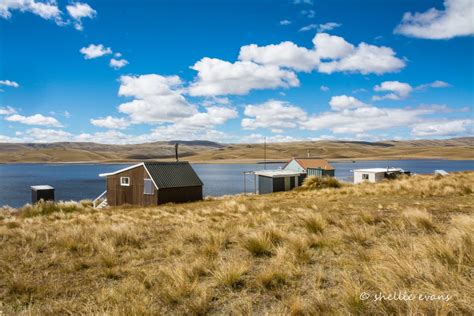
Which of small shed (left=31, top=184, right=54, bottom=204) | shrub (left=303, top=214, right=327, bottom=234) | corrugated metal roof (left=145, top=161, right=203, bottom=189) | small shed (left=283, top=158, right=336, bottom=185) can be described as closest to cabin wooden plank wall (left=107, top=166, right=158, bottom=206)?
corrugated metal roof (left=145, top=161, right=203, bottom=189)

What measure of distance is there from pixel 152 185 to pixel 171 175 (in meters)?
2.99

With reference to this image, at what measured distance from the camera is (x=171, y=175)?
38656 millimetres

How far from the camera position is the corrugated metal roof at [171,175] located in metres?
37.0

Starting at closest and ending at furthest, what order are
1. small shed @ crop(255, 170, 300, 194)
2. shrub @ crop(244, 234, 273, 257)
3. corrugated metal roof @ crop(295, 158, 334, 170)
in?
shrub @ crop(244, 234, 273, 257), small shed @ crop(255, 170, 300, 194), corrugated metal roof @ crop(295, 158, 334, 170)

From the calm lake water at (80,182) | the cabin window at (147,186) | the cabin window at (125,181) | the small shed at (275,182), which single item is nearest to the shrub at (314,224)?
the cabin window at (147,186)

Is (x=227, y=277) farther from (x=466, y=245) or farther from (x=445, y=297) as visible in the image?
(x=466, y=245)

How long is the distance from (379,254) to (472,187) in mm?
15223

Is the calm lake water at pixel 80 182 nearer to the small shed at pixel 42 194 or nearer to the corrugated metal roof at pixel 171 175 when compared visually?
the small shed at pixel 42 194

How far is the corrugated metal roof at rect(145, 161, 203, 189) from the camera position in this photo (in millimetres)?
37031

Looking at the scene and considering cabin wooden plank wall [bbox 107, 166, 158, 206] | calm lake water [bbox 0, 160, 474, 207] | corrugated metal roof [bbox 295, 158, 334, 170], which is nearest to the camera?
cabin wooden plank wall [bbox 107, 166, 158, 206]

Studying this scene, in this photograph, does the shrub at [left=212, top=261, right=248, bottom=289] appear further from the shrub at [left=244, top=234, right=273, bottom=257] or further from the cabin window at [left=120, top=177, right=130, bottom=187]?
the cabin window at [left=120, top=177, right=130, bottom=187]

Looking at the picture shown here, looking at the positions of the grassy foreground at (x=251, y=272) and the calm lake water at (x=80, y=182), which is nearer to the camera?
the grassy foreground at (x=251, y=272)

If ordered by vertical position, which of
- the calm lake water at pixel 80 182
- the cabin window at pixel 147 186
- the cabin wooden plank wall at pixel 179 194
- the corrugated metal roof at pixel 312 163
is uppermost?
the corrugated metal roof at pixel 312 163

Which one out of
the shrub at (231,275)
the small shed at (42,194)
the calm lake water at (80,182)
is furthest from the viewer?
the calm lake water at (80,182)
